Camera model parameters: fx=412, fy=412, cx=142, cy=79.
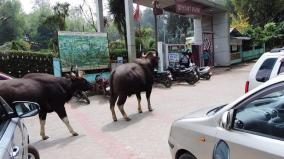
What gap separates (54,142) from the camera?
31.5ft

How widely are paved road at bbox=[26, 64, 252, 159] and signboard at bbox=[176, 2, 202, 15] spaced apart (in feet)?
20.7

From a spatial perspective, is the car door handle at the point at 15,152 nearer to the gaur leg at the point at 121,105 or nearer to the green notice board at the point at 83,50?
the gaur leg at the point at 121,105

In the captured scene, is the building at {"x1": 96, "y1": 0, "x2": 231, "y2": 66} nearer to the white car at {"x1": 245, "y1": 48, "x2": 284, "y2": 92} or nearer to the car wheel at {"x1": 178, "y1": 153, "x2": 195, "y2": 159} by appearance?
the white car at {"x1": 245, "y1": 48, "x2": 284, "y2": 92}

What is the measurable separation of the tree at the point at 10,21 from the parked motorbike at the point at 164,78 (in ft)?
170

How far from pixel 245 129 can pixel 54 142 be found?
6.58 meters

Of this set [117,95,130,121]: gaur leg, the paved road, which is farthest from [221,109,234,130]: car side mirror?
[117,95,130,121]: gaur leg

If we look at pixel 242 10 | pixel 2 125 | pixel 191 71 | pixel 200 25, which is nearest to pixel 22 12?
pixel 242 10

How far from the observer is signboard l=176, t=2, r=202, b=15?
2227 centimetres

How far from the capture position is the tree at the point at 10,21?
6669 centimetres

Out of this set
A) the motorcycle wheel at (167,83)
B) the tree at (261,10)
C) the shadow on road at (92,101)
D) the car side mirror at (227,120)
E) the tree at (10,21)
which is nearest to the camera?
the car side mirror at (227,120)

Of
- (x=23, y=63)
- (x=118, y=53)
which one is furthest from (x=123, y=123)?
(x=118, y=53)

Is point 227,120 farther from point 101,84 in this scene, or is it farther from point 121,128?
point 101,84

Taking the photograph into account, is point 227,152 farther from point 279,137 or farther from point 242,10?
point 242,10

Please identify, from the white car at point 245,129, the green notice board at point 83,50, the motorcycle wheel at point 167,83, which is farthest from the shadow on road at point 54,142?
the motorcycle wheel at point 167,83
